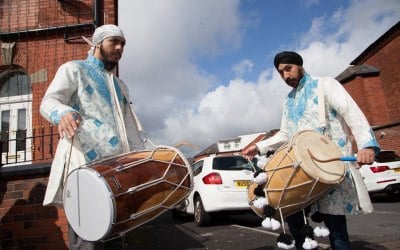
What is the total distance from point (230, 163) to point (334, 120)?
5.04 metres

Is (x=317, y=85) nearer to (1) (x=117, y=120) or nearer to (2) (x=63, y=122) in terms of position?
(1) (x=117, y=120)

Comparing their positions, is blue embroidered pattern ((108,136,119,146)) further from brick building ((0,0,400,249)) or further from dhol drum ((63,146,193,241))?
brick building ((0,0,400,249))

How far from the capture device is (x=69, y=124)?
2.00 metres

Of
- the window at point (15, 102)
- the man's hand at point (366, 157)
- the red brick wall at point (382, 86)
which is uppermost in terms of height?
the red brick wall at point (382, 86)

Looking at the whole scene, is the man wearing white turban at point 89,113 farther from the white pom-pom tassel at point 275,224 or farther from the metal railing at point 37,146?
the metal railing at point 37,146

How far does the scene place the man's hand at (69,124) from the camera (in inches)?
78.1

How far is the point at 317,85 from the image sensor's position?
269cm

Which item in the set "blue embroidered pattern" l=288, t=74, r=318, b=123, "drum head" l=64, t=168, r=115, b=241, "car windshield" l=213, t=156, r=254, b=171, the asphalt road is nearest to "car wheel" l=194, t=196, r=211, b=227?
the asphalt road

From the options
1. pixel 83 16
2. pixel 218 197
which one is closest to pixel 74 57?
pixel 83 16

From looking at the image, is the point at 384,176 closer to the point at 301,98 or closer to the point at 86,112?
the point at 301,98

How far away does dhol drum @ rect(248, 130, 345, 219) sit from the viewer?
90.2 inches

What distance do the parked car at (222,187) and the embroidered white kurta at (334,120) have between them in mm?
4211

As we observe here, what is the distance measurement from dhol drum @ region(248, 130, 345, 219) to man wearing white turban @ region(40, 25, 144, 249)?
3.35 feet

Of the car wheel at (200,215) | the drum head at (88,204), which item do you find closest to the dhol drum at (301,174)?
the drum head at (88,204)
